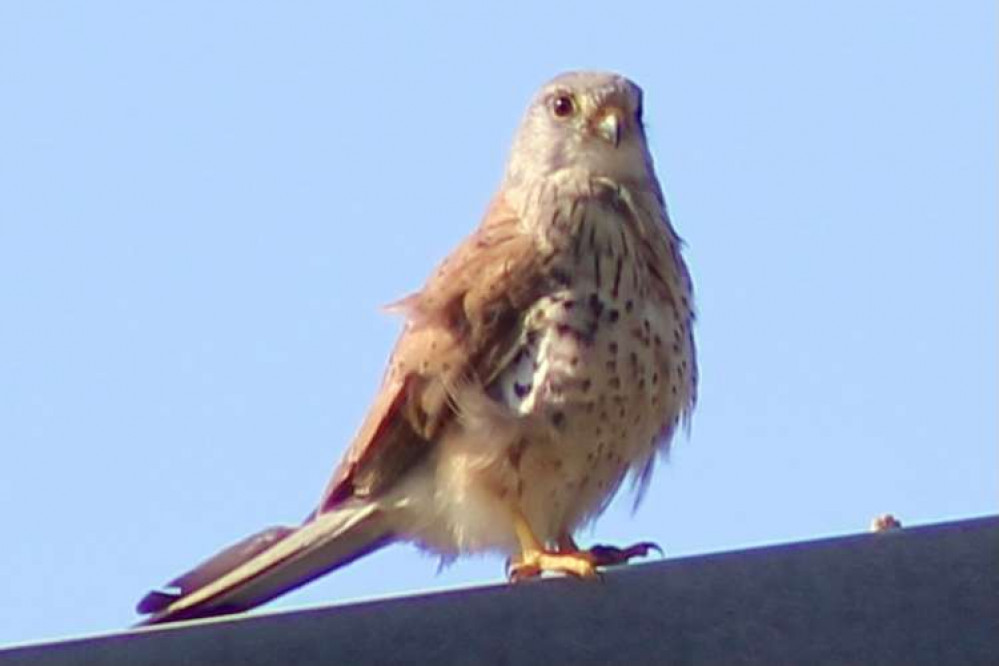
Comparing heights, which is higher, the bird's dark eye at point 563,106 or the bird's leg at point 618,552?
the bird's dark eye at point 563,106

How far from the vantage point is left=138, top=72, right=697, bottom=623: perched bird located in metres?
4.38

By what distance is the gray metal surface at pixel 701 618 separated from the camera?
2.31 meters

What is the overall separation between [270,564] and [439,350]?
22.4 inches

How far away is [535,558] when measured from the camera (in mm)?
4215

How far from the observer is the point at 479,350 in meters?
4.42

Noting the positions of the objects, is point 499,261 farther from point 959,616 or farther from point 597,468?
point 959,616

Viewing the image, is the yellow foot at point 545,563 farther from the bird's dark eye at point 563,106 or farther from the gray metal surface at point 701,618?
the bird's dark eye at point 563,106

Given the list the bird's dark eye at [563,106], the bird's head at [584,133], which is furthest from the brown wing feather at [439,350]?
the bird's dark eye at [563,106]

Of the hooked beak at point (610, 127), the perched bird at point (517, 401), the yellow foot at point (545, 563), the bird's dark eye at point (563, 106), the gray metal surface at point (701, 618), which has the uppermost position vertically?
the bird's dark eye at point (563, 106)

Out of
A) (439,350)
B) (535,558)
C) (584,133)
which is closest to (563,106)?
(584,133)

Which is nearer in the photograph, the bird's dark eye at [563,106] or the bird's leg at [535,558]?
the bird's leg at [535,558]

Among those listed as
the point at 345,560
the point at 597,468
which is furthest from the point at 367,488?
the point at 597,468

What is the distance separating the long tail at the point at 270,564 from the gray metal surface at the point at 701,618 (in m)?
1.35

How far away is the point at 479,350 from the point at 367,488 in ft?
1.34
